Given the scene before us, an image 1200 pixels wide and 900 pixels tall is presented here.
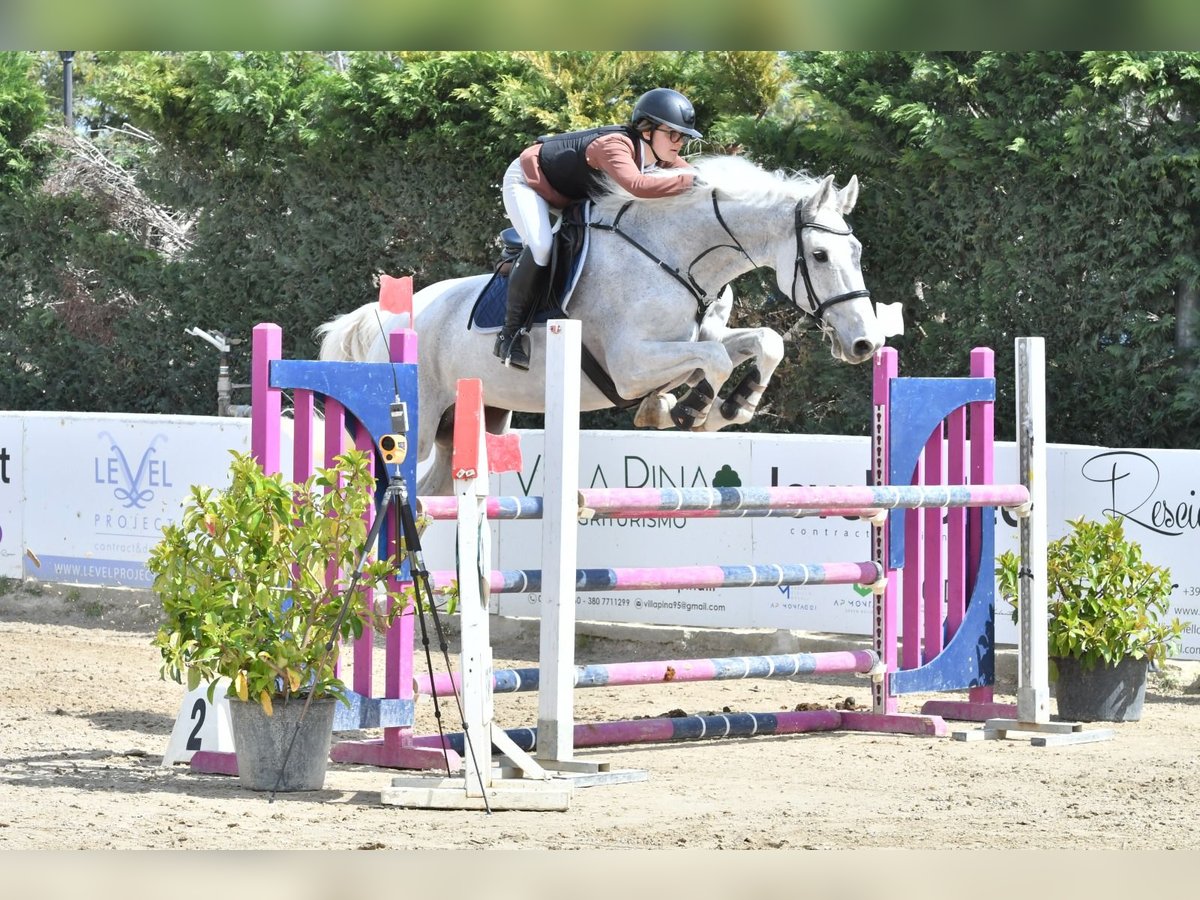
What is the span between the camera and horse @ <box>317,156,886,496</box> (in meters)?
5.24

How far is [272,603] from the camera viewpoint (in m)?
4.54

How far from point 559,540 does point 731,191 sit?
1.39 m

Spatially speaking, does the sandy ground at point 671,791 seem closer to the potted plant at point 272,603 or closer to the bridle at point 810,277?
the potted plant at point 272,603

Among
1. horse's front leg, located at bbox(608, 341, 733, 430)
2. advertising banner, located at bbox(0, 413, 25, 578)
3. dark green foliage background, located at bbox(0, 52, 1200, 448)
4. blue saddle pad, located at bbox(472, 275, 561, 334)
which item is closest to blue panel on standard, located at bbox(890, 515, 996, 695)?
horse's front leg, located at bbox(608, 341, 733, 430)

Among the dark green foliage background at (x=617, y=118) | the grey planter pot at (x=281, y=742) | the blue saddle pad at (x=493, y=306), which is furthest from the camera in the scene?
the dark green foliage background at (x=617, y=118)

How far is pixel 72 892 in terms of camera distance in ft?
7.95

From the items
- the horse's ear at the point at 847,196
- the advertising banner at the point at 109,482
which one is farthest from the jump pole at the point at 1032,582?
the advertising banner at the point at 109,482

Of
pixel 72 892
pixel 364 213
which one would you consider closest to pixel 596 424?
pixel 364 213

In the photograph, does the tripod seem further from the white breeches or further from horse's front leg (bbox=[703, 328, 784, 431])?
horse's front leg (bbox=[703, 328, 784, 431])

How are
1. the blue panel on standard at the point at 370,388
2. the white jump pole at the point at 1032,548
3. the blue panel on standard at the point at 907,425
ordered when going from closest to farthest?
1. the blue panel on standard at the point at 370,388
2. the blue panel on standard at the point at 907,425
3. the white jump pole at the point at 1032,548

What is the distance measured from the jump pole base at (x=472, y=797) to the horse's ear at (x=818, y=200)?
2.09 meters

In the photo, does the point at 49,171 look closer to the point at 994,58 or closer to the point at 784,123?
the point at 784,123

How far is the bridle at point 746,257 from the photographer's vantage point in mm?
5277

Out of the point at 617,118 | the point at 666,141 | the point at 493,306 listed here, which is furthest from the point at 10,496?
the point at 666,141
